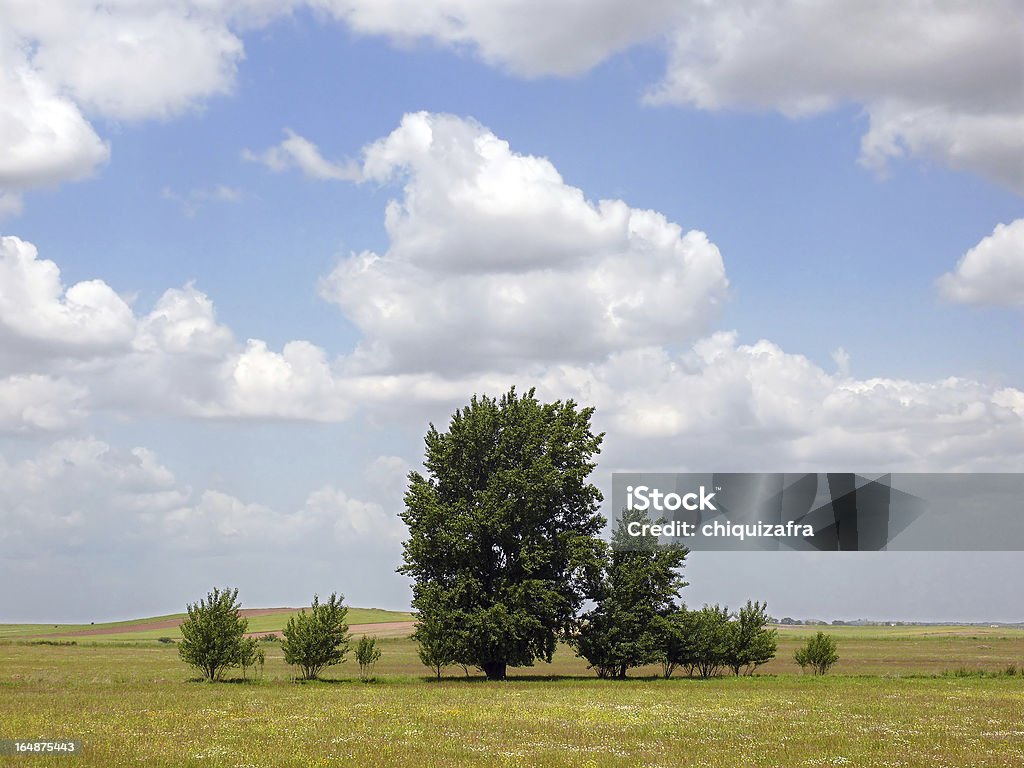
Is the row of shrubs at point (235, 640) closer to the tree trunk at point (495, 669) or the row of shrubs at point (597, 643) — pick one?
the row of shrubs at point (597, 643)

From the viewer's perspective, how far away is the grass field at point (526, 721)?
26938 millimetres

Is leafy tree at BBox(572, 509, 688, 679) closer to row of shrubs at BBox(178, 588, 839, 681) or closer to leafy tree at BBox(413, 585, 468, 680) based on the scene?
row of shrubs at BBox(178, 588, 839, 681)

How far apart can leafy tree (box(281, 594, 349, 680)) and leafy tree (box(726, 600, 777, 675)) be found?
1007 inches

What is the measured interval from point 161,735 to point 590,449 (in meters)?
36.4

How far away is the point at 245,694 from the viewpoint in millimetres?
46875

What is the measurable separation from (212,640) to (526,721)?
95.0ft

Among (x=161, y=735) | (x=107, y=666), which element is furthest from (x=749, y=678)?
(x=107, y=666)

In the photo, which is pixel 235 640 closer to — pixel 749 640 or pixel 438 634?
pixel 438 634

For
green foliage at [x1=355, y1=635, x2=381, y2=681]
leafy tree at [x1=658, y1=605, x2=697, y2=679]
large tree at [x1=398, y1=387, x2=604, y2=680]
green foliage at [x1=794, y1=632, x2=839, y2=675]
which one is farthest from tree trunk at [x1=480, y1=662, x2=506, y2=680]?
green foliage at [x1=794, y1=632, x2=839, y2=675]

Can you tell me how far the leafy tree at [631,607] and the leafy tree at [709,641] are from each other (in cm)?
209

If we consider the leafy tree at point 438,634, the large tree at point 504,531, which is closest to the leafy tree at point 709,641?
the large tree at point 504,531

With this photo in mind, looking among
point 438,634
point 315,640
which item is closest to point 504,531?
point 438,634

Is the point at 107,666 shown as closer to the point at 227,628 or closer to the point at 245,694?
the point at 227,628

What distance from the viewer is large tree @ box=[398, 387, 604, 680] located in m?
58.0
